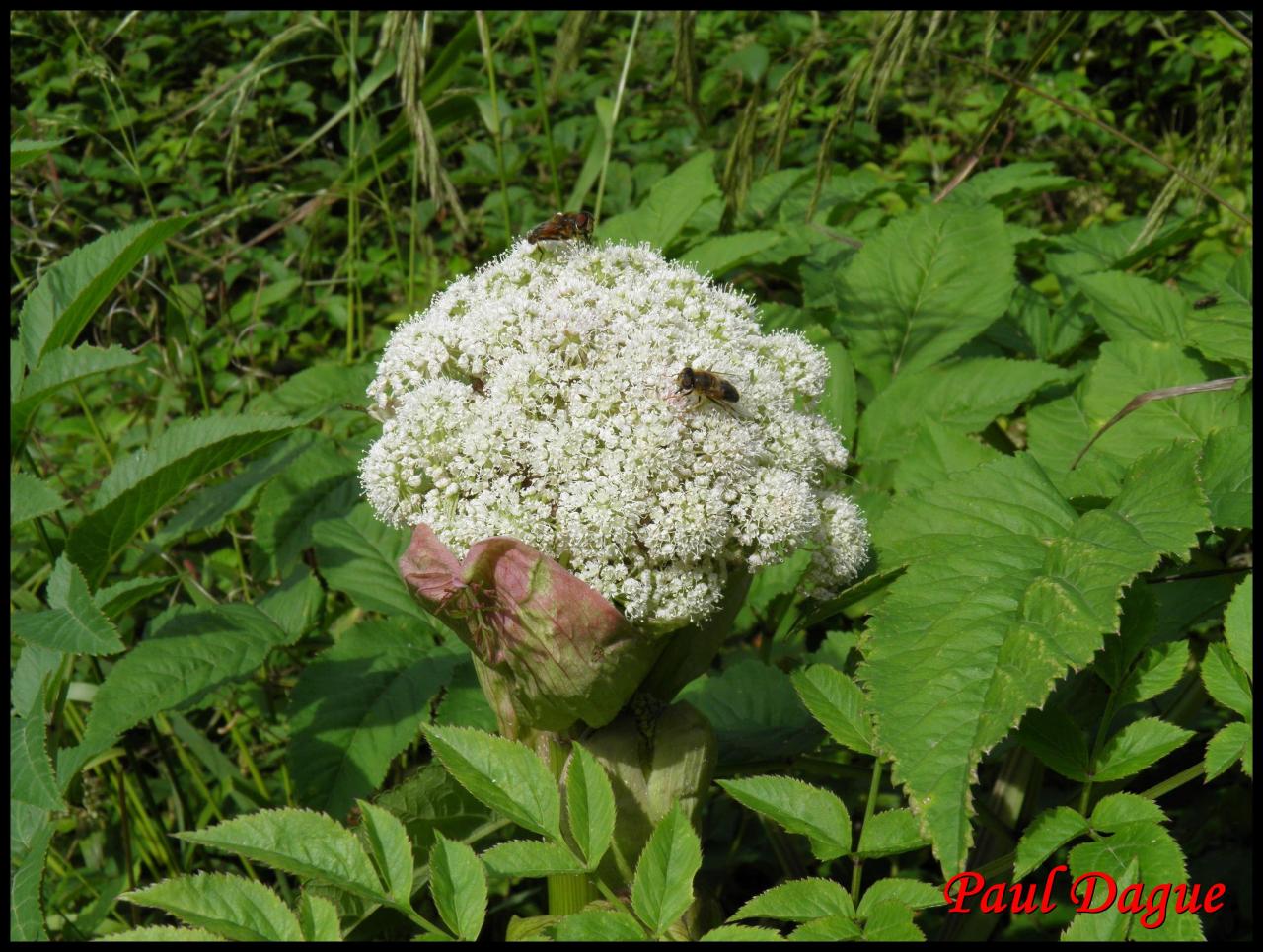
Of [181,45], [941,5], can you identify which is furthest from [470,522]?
[181,45]

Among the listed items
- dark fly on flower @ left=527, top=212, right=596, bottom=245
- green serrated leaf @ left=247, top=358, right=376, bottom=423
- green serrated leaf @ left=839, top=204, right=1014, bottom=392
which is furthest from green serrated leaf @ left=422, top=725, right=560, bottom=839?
green serrated leaf @ left=839, top=204, right=1014, bottom=392

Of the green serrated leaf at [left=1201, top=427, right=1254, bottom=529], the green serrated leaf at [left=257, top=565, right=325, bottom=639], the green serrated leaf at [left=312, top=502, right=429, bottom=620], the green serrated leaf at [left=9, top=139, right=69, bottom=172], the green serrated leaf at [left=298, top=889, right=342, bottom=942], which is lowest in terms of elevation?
the green serrated leaf at [left=312, top=502, right=429, bottom=620]

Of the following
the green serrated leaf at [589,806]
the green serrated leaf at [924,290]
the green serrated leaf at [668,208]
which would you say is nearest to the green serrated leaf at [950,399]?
the green serrated leaf at [924,290]

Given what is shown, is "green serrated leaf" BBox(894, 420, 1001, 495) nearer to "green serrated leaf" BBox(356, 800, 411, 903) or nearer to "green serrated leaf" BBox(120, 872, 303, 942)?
"green serrated leaf" BBox(356, 800, 411, 903)

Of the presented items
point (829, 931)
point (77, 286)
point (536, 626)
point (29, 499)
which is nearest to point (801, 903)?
point (829, 931)

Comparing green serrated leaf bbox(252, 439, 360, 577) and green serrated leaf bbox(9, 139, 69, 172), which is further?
green serrated leaf bbox(252, 439, 360, 577)

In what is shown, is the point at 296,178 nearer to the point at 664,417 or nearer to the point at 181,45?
the point at 181,45
